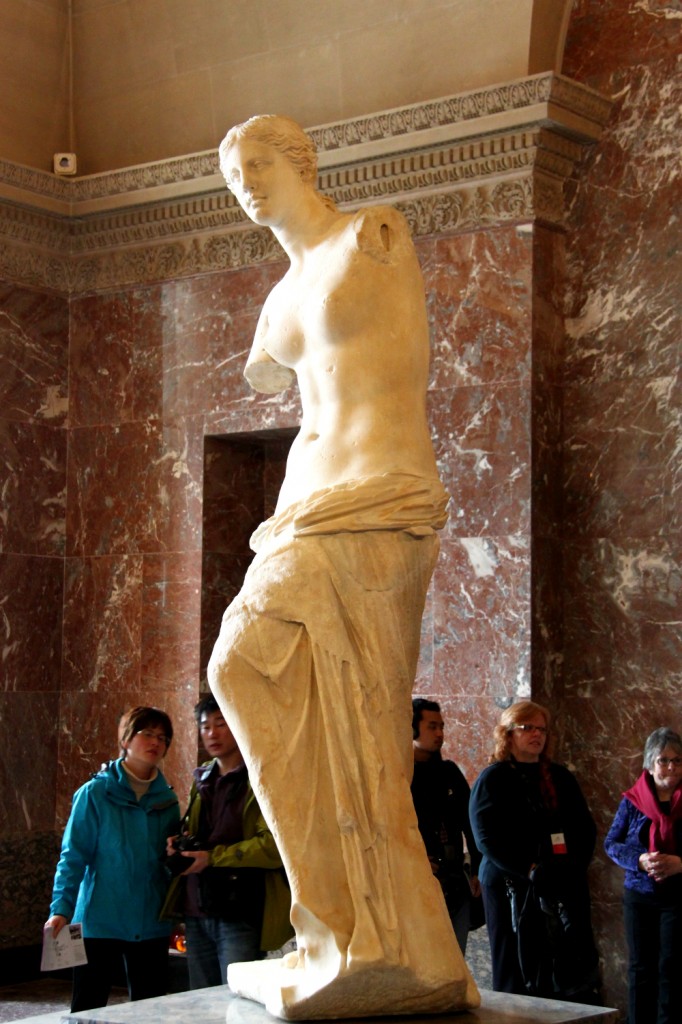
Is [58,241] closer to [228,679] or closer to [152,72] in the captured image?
[152,72]

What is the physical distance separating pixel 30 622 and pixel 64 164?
265 centimetres

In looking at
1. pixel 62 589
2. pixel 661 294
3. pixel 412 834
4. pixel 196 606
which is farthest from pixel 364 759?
pixel 62 589

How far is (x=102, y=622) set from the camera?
949 cm

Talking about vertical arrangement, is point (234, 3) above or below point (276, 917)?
above

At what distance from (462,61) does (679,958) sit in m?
4.40

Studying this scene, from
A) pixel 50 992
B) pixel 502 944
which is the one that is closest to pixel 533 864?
pixel 502 944

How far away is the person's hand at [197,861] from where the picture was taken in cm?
601

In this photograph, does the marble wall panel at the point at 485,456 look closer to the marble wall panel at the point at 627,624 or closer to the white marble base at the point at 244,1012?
the marble wall panel at the point at 627,624

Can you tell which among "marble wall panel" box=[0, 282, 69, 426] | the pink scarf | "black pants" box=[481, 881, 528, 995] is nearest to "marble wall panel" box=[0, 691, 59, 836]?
"marble wall panel" box=[0, 282, 69, 426]

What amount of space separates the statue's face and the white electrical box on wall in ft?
14.8

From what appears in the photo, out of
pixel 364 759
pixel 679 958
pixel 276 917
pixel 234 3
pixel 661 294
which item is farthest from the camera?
pixel 234 3

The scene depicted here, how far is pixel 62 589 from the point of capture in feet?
31.7

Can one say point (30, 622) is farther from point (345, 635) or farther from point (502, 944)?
point (345, 635)

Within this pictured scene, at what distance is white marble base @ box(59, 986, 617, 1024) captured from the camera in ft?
15.9
